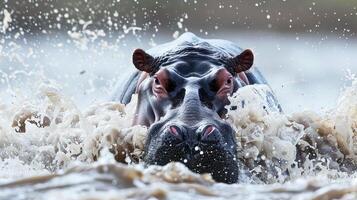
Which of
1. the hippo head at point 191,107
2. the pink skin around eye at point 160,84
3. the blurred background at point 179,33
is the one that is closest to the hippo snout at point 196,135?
the hippo head at point 191,107

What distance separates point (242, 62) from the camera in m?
7.39

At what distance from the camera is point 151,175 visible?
3.58 meters

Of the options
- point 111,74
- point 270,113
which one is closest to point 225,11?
point 111,74

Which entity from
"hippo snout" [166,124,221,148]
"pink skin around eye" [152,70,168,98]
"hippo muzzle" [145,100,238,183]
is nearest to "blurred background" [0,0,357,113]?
"pink skin around eye" [152,70,168,98]

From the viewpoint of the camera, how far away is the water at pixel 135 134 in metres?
3.45

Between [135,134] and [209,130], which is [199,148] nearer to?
[209,130]

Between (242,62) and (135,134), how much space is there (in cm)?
112

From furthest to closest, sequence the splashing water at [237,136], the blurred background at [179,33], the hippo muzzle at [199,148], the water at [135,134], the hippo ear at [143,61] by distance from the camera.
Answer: the blurred background at [179,33], the hippo ear at [143,61], the splashing water at [237,136], the hippo muzzle at [199,148], the water at [135,134]

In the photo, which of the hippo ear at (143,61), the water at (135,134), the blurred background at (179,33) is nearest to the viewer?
the water at (135,134)

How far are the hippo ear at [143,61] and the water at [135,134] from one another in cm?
31

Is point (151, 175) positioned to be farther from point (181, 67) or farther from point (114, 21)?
point (114, 21)

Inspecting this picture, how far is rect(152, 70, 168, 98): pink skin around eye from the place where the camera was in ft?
22.1

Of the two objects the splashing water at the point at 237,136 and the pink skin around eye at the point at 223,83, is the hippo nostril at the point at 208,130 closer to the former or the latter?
the splashing water at the point at 237,136

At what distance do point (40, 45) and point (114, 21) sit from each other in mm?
A: 3426
